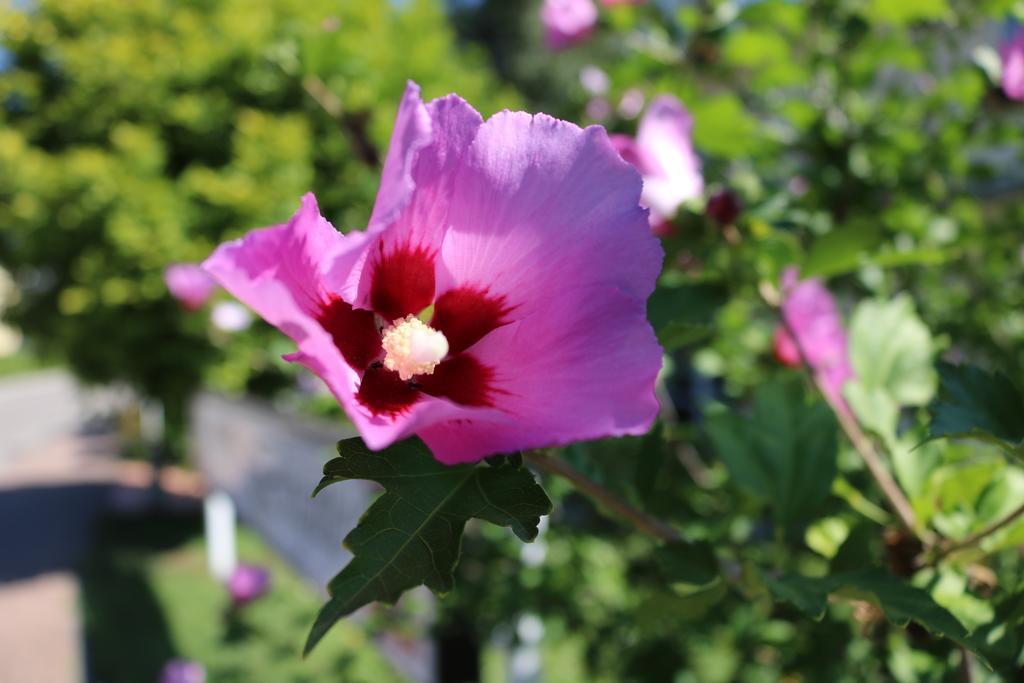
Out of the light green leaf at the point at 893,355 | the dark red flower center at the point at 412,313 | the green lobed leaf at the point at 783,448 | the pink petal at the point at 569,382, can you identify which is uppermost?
the pink petal at the point at 569,382

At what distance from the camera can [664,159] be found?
3.17ft

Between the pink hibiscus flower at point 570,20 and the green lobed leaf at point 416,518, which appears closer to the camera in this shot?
the green lobed leaf at point 416,518

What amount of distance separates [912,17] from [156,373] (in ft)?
21.7

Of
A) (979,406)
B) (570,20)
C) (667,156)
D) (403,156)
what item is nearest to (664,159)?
(667,156)

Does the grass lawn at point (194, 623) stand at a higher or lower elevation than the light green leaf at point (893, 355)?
lower

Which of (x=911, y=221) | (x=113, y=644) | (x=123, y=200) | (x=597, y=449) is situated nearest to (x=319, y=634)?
(x=597, y=449)

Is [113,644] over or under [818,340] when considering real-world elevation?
under

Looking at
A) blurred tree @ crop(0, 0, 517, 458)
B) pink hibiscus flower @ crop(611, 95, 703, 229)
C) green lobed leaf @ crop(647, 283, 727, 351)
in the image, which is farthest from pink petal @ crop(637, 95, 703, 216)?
blurred tree @ crop(0, 0, 517, 458)

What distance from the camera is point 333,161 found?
678cm

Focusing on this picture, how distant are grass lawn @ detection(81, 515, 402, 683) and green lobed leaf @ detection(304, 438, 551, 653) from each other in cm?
214

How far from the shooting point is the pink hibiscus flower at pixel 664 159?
92cm

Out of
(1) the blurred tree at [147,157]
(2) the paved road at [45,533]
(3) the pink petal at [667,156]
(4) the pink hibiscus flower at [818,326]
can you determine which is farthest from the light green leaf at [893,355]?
(1) the blurred tree at [147,157]

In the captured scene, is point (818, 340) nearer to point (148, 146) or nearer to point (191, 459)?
point (148, 146)

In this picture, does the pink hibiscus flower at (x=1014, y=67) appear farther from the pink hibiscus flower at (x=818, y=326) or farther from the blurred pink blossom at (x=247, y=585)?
the blurred pink blossom at (x=247, y=585)
